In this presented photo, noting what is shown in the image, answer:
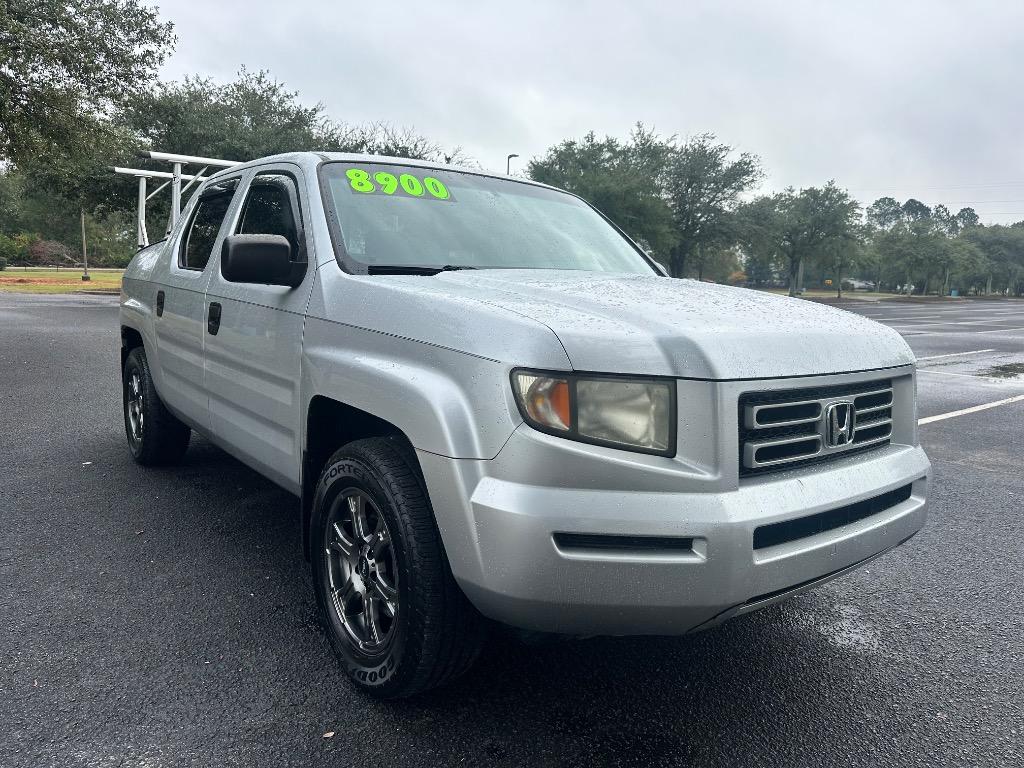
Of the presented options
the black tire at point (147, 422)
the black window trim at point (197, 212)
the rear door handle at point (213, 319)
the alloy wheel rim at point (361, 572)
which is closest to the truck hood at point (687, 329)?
the alloy wheel rim at point (361, 572)

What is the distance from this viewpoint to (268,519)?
4.14 m

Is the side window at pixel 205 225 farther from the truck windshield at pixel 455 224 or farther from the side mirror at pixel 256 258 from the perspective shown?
the side mirror at pixel 256 258

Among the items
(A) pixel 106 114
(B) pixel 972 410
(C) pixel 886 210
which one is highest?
(C) pixel 886 210

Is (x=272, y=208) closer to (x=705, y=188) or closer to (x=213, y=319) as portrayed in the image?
(x=213, y=319)

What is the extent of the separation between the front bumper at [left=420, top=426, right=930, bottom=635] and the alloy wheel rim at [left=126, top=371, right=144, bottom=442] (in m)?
3.66

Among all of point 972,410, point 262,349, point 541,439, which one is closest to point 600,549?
point 541,439

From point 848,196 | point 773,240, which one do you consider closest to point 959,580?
point 773,240

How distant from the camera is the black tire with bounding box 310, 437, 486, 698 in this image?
7.25 ft

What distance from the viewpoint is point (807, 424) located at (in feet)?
7.38

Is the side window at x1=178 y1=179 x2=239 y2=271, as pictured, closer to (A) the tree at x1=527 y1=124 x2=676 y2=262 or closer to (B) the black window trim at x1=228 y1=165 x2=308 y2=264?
(B) the black window trim at x1=228 y1=165 x2=308 y2=264

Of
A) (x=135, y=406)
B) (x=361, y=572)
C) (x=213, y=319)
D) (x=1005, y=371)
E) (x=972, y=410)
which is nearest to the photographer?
(x=361, y=572)

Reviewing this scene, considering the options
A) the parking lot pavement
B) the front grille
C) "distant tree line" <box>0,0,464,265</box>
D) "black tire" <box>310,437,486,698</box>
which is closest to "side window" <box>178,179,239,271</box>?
the parking lot pavement

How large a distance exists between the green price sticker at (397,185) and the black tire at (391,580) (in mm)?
1274

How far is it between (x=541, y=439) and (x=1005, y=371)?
41.9ft
